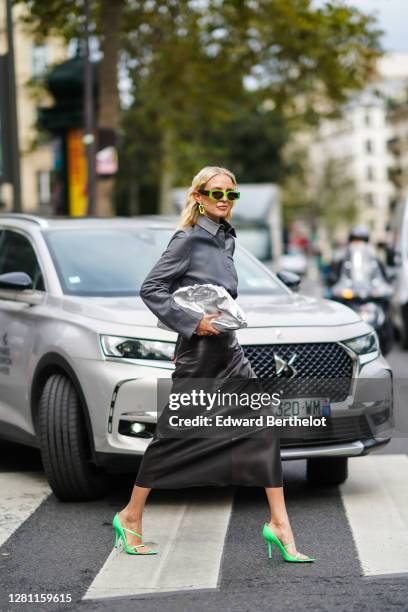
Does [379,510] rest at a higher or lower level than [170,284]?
lower

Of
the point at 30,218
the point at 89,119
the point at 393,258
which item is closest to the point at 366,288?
the point at 393,258

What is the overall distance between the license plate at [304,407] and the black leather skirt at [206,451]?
1131mm

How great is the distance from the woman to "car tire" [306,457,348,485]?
192 centimetres

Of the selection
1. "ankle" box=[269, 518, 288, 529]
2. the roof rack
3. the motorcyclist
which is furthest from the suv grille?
the motorcyclist

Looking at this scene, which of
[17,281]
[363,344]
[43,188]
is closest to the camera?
[363,344]

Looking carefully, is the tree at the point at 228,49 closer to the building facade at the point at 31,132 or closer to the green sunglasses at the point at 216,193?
the green sunglasses at the point at 216,193

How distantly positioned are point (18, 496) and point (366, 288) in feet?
26.5

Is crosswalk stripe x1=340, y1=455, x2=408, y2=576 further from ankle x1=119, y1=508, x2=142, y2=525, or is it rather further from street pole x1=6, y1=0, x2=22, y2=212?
street pole x1=6, y1=0, x2=22, y2=212

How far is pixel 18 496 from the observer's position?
748 cm

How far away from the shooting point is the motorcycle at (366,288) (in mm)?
14875

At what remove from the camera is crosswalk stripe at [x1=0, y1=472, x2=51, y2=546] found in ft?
22.2

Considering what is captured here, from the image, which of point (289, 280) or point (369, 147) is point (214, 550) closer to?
point (289, 280)

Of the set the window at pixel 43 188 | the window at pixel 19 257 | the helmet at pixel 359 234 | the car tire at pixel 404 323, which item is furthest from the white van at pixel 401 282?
the window at pixel 43 188

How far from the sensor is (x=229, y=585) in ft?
17.5
